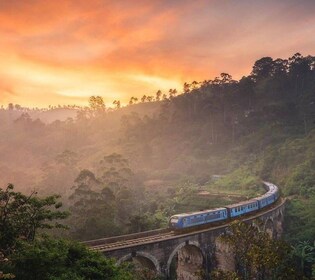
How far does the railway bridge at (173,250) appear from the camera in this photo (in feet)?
98.0

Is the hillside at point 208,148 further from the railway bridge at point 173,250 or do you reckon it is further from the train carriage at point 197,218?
the railway bridge at point 173,250

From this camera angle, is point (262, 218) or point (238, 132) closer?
point (262, 218)

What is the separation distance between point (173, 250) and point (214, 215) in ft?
31.7

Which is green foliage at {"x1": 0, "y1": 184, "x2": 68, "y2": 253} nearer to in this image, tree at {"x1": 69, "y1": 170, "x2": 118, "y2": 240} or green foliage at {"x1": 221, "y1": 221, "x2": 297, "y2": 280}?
green foliage at {"x1": 221, "y1": 221, "x2": 297, "y2": 280}

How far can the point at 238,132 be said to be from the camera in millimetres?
101562

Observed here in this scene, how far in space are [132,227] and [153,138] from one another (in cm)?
7337

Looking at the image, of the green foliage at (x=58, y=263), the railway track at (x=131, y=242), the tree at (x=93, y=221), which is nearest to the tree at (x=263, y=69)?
the tree at (x=93, y=221)

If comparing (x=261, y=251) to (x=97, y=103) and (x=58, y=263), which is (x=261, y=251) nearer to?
(x=58, y=263)

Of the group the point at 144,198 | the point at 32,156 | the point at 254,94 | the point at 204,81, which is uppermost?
the point at 204,81

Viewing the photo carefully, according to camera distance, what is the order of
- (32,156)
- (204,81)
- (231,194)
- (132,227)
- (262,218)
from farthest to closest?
(32,156)
(204,81)
(231,194)
(262,218)
(132,227)

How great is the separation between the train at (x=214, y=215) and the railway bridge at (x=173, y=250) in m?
1.12

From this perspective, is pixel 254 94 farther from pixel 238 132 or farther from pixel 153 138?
pixel 153 138

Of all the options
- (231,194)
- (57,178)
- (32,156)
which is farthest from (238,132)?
(32,156)

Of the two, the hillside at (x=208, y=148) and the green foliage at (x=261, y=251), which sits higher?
the hillside at (x=208, y=148)
